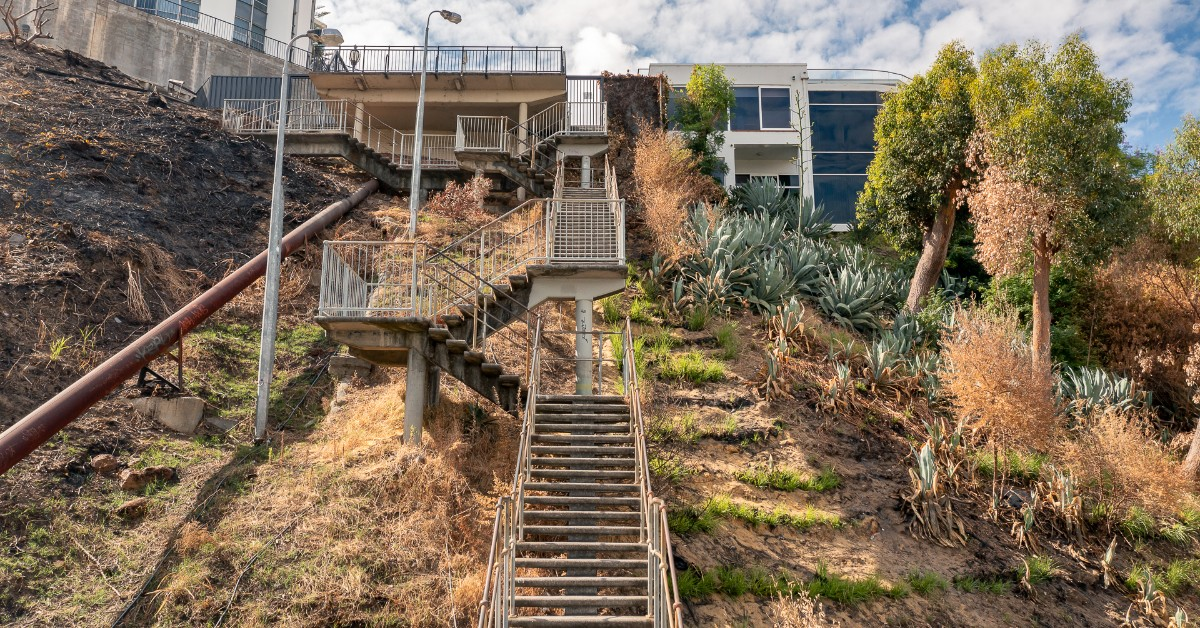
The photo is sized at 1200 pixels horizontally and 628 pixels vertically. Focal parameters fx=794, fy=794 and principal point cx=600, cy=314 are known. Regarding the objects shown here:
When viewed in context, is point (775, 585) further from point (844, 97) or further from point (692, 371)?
point (844, 97)

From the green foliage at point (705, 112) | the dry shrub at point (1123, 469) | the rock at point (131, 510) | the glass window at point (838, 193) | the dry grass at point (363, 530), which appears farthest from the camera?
the glass window at point (838, 193)

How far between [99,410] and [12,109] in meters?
12.1

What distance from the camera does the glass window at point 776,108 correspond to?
95.5 ft

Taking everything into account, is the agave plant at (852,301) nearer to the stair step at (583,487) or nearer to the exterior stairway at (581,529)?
the exterior stairway at (581,529)

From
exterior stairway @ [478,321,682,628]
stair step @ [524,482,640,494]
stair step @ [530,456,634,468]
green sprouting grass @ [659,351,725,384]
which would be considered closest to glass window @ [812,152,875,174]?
green sprouting grass @ [659,351,725,384]

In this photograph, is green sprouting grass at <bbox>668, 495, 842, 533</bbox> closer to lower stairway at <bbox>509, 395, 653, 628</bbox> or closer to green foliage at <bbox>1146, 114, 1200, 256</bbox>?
lower stairway at <bbox>509, 395, 653, 628</bbox>

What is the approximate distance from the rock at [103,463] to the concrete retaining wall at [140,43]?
82.4 ft

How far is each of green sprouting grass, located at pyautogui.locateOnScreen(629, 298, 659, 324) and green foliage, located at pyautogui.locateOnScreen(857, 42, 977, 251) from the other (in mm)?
7196

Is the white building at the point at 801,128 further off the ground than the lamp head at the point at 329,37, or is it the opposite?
the white building at the point at 801,128

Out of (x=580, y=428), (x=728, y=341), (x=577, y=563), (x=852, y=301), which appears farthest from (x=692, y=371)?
(x=577, y=563)

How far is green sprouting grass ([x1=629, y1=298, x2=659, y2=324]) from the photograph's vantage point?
53.7ft

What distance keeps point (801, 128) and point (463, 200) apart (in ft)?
44.3

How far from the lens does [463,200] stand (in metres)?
22.1

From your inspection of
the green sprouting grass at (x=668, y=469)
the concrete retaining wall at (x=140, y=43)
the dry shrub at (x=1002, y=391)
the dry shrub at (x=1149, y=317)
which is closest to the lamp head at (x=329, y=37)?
the green sprouting grass at (x=668, y=469)
